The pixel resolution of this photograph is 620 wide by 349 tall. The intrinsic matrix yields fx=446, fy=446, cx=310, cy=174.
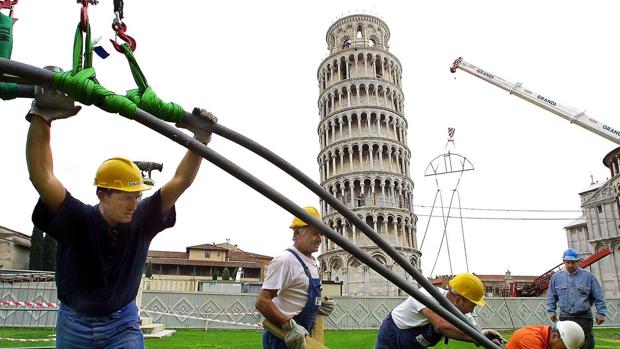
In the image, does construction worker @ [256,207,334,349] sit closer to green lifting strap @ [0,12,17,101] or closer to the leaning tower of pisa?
green lifting strap @ [0,12,17,101]

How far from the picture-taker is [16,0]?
253 cm

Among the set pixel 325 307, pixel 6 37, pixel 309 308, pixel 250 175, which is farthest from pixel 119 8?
pixel 325 307

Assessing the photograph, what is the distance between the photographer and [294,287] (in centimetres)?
387

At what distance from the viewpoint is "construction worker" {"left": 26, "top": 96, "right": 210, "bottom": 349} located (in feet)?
8.16

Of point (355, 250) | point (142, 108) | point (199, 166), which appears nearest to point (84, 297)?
point (199, 166)

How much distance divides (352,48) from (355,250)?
62634 mm

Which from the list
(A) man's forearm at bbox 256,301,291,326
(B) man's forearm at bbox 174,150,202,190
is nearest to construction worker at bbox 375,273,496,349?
(A) man's forearm at bbox 256,301,291,326

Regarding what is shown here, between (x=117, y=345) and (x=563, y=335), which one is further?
(x=563, y=335)

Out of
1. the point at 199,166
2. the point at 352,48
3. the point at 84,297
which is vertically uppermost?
the point at 352,48

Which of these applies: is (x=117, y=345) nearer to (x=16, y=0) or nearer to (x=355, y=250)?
(x=355, y=250)

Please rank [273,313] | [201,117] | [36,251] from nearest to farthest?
[201,117] → [273,313] → [36,251]

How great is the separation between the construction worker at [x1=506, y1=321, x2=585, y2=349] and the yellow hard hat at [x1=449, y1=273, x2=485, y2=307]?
1066 mm

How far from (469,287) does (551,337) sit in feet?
4.59

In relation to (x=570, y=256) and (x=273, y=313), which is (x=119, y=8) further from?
(x=570, y=256)
